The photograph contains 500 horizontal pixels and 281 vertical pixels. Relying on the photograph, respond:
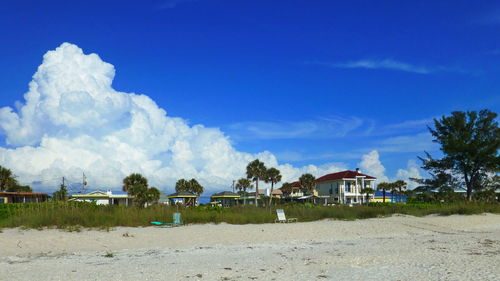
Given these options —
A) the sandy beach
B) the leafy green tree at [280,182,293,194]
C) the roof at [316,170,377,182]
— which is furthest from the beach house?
the sandy beach

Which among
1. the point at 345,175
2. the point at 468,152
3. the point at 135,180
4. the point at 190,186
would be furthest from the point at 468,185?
the point at 190,186

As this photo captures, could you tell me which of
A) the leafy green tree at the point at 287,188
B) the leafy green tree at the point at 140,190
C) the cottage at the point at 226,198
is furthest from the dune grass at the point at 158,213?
the cottage at the point at 226,198

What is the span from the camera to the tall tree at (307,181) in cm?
6319

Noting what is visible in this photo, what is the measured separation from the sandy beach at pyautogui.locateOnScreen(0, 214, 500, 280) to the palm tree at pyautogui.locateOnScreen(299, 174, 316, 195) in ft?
135

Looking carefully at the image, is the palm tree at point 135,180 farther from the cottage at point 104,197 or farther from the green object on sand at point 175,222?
the green object on sand at point 175,222

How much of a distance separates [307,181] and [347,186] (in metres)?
5.81

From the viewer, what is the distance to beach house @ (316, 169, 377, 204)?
59.9 m

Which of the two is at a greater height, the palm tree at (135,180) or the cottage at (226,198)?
the palm tree at (135,180)

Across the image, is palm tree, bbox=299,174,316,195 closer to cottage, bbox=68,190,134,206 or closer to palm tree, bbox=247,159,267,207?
palm tree, bbox=247,159,267,207

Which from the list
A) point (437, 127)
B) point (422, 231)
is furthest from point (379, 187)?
point (422, 231)

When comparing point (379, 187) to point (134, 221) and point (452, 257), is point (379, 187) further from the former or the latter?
point (452, 257)

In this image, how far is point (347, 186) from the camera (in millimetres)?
60812

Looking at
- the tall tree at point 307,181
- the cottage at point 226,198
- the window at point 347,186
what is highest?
the tall tree at point 307,181

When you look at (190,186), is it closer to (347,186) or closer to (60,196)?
(347,186)
